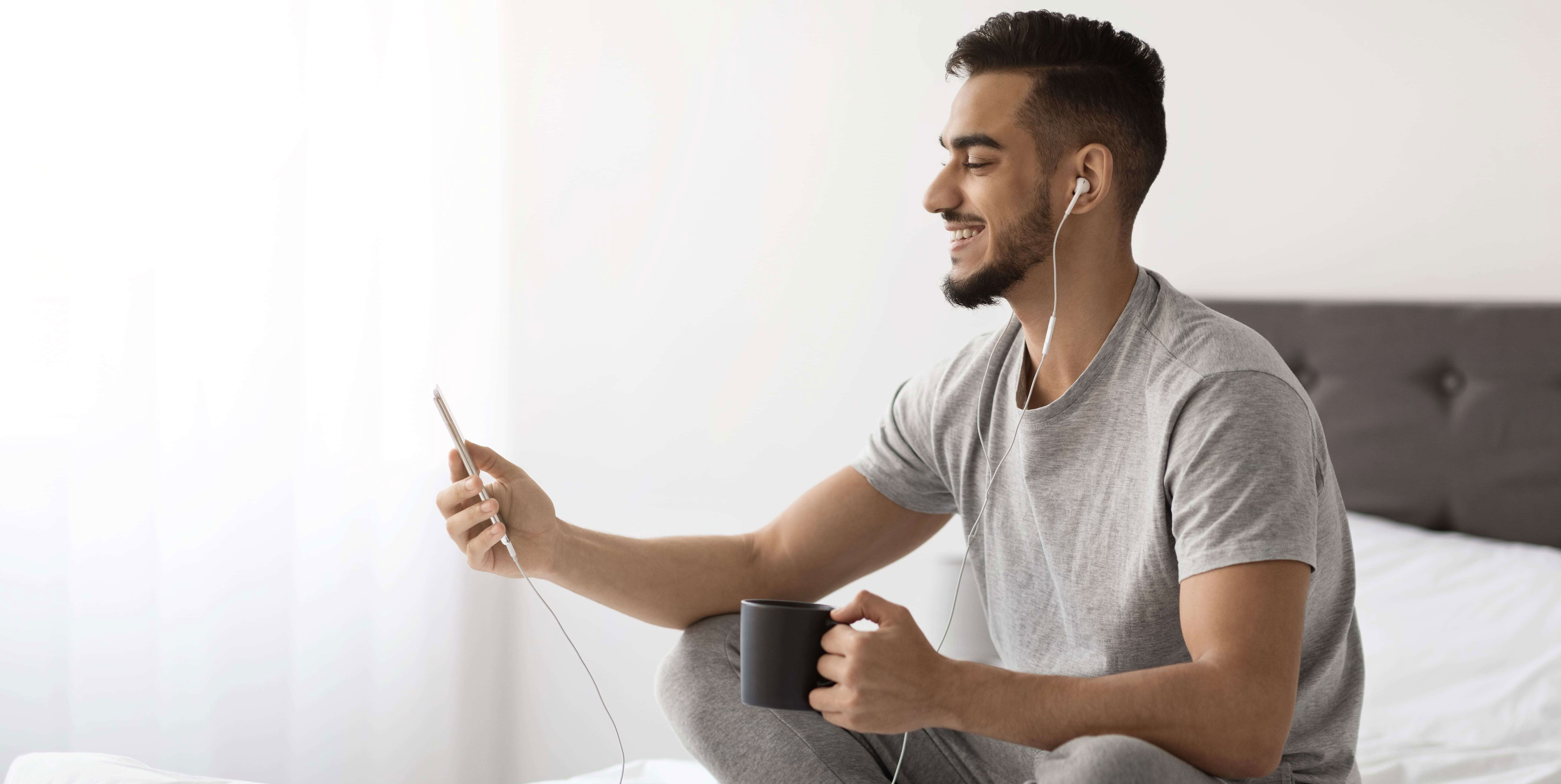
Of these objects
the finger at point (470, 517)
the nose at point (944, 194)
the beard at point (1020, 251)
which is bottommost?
the finger at point (470, 517)

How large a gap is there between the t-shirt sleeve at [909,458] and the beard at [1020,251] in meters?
0.18

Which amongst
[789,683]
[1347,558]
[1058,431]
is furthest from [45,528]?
[1347,558]

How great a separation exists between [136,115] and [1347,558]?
187 cm

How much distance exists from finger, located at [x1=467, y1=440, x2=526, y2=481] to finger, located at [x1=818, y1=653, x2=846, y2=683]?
1.51ft

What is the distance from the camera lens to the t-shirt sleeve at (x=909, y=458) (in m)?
1.47

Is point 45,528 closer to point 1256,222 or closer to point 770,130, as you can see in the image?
point 770,130

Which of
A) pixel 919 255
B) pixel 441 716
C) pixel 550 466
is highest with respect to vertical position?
pixel 919 255

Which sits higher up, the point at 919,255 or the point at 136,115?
the point at 136,115

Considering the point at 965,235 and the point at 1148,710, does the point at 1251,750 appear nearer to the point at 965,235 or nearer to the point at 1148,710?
the point at 1148,710

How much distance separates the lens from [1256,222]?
2.20 meters

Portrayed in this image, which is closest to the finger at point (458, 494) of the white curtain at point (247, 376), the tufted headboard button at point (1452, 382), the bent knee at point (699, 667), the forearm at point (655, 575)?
the forearm at point (655, 575)

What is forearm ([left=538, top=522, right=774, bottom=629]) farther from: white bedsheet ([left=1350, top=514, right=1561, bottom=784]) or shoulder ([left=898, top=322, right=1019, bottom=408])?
white bedsheet ([left=1350, top=514, right=1561, bottom=784])

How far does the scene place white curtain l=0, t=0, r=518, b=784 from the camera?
5.88 ft

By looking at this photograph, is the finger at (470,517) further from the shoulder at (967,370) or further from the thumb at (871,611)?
the shoulder at (967,370)
